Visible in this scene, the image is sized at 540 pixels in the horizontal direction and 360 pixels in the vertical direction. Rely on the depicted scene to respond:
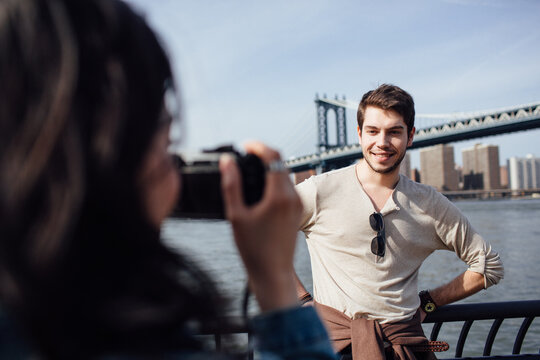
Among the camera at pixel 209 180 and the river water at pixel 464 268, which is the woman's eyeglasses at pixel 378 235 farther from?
the camera at pixel 209 180

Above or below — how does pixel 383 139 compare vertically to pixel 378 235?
above

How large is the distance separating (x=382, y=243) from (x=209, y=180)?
4.44 ft

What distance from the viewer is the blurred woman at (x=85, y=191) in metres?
0.41

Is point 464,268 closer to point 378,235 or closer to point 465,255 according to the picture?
point 465,255

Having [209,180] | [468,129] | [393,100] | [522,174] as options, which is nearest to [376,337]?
[393,100]

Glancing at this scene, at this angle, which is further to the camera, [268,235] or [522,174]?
[522,174]

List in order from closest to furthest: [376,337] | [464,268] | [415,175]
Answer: [376,337] < [464,268] < [415,175]

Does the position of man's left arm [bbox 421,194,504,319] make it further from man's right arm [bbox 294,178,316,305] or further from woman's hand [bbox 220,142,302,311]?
woman's hand [bbox 220,142,302,311]

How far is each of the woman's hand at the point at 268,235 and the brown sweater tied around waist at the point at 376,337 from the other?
1.29 m

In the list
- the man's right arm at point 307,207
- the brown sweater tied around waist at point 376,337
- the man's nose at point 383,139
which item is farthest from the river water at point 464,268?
the man's nose at point 383,139

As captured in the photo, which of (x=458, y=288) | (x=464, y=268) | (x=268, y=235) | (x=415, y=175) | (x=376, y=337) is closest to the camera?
(x=268, y=235)

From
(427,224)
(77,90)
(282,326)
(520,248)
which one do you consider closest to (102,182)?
(77,90)

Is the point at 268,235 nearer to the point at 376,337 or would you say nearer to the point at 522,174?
the point at 376,337

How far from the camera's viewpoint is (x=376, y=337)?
1760 millimetres
